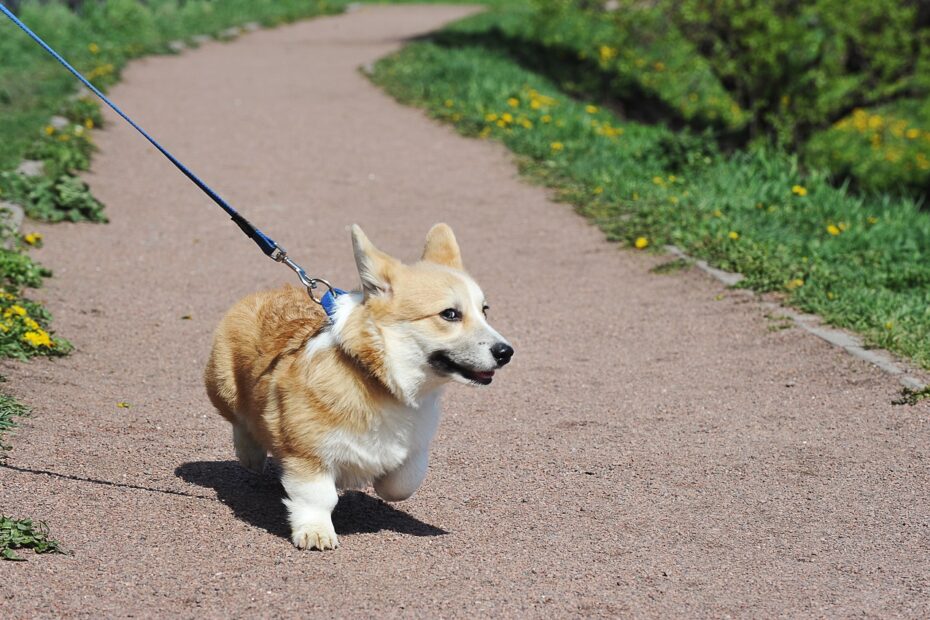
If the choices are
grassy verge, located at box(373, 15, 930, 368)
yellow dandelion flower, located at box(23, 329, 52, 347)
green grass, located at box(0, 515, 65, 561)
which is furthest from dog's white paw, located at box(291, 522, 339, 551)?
grassy verge, located at box(373, 15, 930, 368)

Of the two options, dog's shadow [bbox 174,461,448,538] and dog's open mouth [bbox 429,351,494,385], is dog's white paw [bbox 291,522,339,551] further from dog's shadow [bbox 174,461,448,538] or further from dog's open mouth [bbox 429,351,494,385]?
dog's open mouth [bbox 429,351,494,385]

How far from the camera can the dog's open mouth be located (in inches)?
155

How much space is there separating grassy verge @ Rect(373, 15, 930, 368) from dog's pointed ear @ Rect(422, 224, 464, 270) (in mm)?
3149

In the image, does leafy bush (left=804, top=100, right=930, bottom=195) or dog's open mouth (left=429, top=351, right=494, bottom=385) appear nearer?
dog's open mouth (left=429, top=351, right=494, bottom=385)

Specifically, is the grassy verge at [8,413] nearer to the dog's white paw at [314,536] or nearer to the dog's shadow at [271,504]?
the dog's shadow at [271,504]

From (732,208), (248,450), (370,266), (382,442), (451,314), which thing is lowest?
(732,208)

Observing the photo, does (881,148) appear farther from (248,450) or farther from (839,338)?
(248,450)

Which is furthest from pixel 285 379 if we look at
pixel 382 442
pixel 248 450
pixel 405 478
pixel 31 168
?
pixel 31 168

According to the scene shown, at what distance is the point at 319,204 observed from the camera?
10297 millimetres

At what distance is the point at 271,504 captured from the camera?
4750 mm

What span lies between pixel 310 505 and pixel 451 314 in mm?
838

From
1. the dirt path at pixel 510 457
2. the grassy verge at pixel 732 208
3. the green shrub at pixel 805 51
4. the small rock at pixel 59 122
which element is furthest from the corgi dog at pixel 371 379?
the green shrub at pixel 805 51

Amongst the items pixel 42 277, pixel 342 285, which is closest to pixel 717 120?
pixel 342 285

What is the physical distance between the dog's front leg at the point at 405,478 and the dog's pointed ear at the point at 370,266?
0.61 meters
